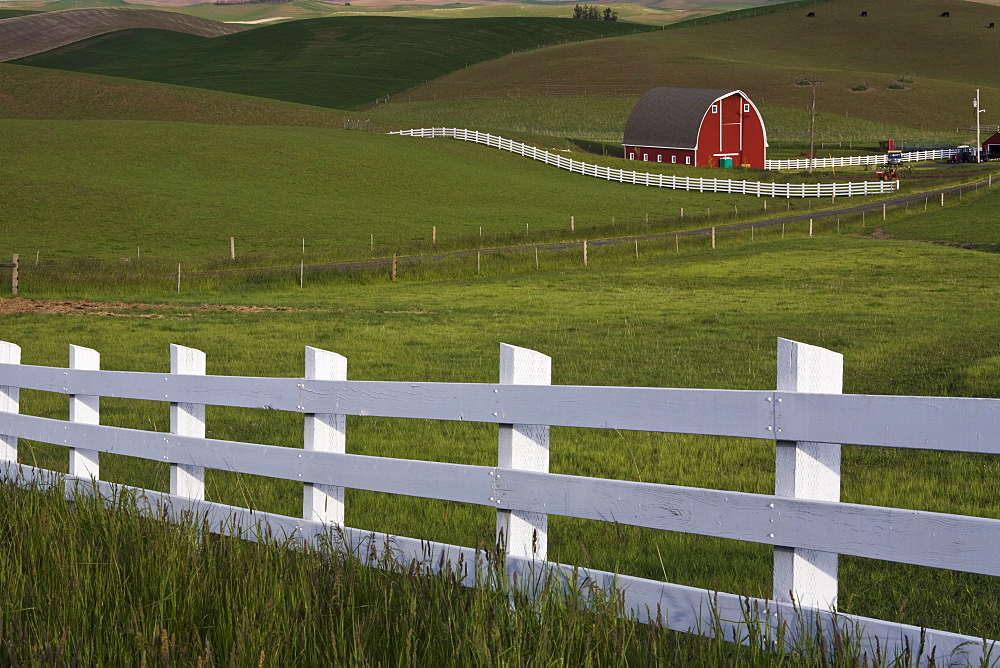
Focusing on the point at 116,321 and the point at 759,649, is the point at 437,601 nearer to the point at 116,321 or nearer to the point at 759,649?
the point at 759,649

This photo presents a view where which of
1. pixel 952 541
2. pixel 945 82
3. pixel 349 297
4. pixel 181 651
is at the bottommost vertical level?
pixel 349 297

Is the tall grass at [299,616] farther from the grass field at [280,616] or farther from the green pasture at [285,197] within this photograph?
the green pasture at [285,197]

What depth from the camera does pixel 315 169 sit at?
248 ft

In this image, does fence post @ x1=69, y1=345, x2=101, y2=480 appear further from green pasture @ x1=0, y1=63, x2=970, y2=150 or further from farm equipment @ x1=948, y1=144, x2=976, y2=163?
farm equipment @ x1=948, y1=144, x2=976, y2=163

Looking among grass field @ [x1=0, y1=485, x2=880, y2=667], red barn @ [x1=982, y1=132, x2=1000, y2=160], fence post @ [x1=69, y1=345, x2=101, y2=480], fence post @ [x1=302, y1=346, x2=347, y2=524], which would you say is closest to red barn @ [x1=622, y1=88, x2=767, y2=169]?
red barn @ [x1=982, y1=132, x2=1000, y2=160]

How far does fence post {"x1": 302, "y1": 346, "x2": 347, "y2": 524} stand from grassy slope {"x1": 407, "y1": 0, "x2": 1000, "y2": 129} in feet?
465

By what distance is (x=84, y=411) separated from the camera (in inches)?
322

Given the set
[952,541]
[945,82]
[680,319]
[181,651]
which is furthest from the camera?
[945,82]

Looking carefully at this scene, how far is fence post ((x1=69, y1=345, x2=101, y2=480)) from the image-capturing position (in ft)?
26.7

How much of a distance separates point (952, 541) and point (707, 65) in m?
168

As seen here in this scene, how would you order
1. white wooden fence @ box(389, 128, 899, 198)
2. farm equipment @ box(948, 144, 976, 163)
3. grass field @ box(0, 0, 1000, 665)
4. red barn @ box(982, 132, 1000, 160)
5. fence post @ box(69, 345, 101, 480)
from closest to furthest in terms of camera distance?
grass field @ box(0, 0, 1000, 665) → fence post @ box(69, 345, 101, 480) → white wooden fence @ box(389, 128, 899, 198) → farm equipment @ box(948, 144, 976, 163) → red barn @ box(982, 132, 1000, 160)

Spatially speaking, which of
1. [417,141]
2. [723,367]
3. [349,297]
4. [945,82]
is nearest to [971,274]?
[349,297]

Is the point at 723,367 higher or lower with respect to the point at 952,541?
lower

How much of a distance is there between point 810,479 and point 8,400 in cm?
683
